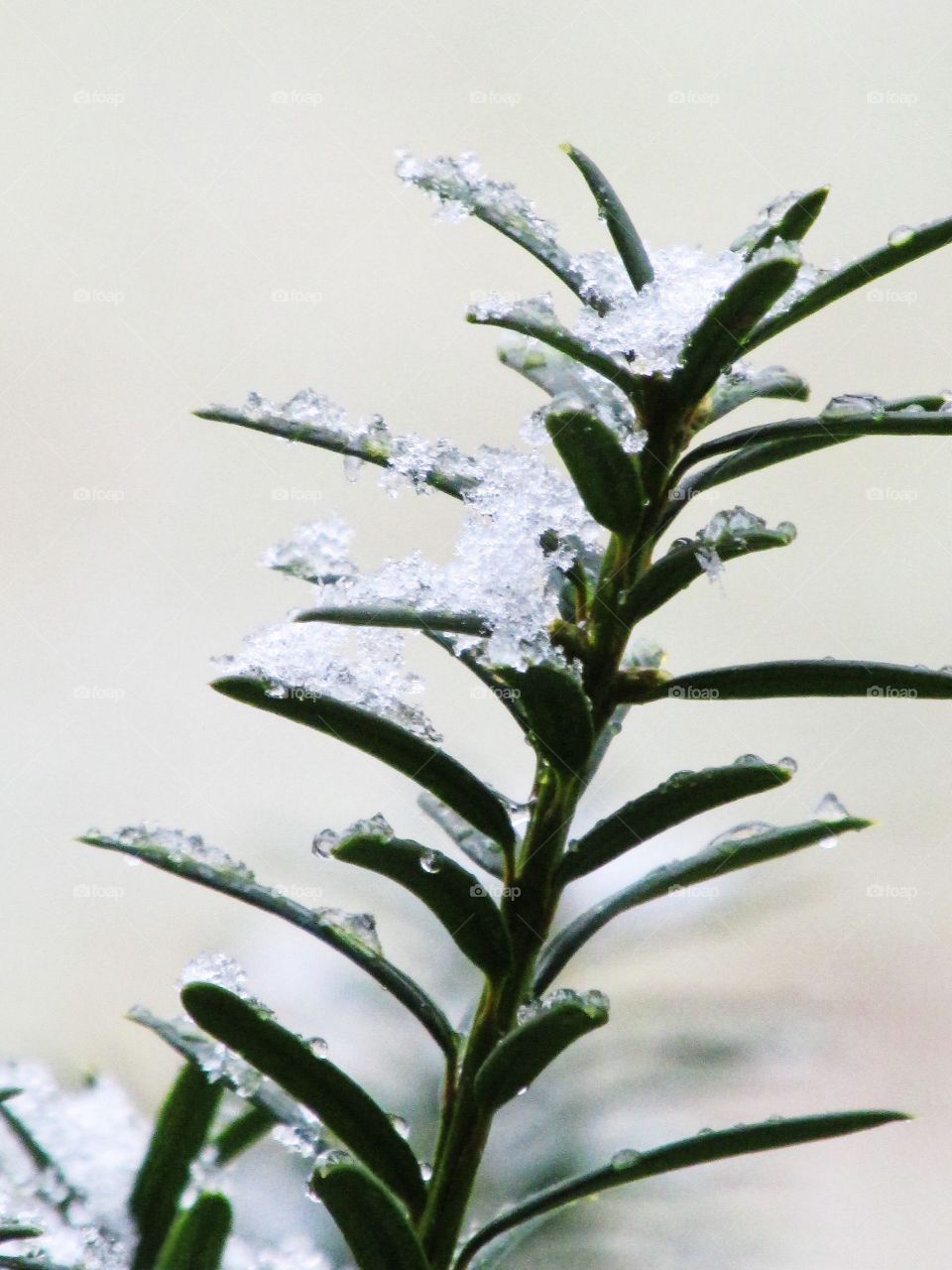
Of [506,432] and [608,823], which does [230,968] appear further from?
[506,432]

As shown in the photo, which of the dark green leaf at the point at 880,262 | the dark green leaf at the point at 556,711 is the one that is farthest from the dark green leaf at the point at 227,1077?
the dark green leaf at the point at 880,262

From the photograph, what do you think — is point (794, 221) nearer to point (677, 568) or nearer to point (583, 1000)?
point (677, 568)

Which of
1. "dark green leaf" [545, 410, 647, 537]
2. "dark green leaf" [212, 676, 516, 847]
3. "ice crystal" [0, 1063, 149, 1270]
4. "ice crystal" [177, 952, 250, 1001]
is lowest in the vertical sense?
"ice crystal" [0, 1063, 149, 1270]

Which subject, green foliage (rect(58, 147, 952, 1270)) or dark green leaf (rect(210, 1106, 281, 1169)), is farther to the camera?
dark green leaf (rect(210, 1106, 281, 1169))

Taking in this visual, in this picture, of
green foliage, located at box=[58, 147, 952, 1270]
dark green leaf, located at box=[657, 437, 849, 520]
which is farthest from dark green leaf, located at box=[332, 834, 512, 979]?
dark green leaf, located at box=[657, 437, 849, 520]

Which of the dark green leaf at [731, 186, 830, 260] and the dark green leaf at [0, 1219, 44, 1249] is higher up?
the dark green leaf at [731, 186, 830, 260]

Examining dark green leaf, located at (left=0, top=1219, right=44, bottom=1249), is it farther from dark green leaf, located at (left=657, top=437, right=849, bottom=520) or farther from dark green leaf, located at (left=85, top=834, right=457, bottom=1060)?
dark green leaf, located at (left=657, top=437, right=849, bottom=520)
